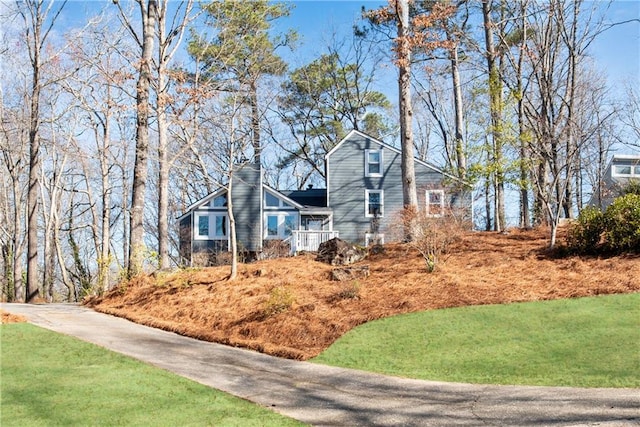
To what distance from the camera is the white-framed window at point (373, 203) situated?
28.0 meters

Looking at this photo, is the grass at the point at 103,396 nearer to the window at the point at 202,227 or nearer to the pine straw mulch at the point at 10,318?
the pine straw mulch at the point at 10,318

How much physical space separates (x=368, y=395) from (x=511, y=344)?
2842 millimetres

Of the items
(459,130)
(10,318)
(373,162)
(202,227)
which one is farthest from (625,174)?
(10,318)

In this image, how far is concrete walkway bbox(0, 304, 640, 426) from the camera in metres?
6.11

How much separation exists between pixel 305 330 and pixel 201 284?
517 cm

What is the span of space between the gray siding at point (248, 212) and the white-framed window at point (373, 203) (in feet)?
17.1

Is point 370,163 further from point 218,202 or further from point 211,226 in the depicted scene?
point 211,226

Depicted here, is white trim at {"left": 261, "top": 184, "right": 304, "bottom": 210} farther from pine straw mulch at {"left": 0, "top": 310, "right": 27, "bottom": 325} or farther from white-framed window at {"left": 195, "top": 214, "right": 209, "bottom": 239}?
pine straw mulch at {"left": 0, "top": 310, "right": 27, "bottom": 325}

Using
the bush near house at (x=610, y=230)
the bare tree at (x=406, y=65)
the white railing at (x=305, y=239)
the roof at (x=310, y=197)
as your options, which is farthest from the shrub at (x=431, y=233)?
the roof at (x=310, y=197)

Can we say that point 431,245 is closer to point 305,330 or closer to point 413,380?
point 305,330

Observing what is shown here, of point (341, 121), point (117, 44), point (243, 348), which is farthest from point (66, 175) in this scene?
point (243, 348)

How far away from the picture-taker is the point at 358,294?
12211mm

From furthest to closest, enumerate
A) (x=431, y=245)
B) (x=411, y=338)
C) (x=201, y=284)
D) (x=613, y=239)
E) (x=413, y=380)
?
(x=201, y=284) < (x=431, y=245) < (x=613, y=239) < (x=411, y=338) < (x=413, y=380)

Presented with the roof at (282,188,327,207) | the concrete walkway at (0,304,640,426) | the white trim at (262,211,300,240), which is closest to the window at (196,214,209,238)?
the white trim at (262,211,300,240)
